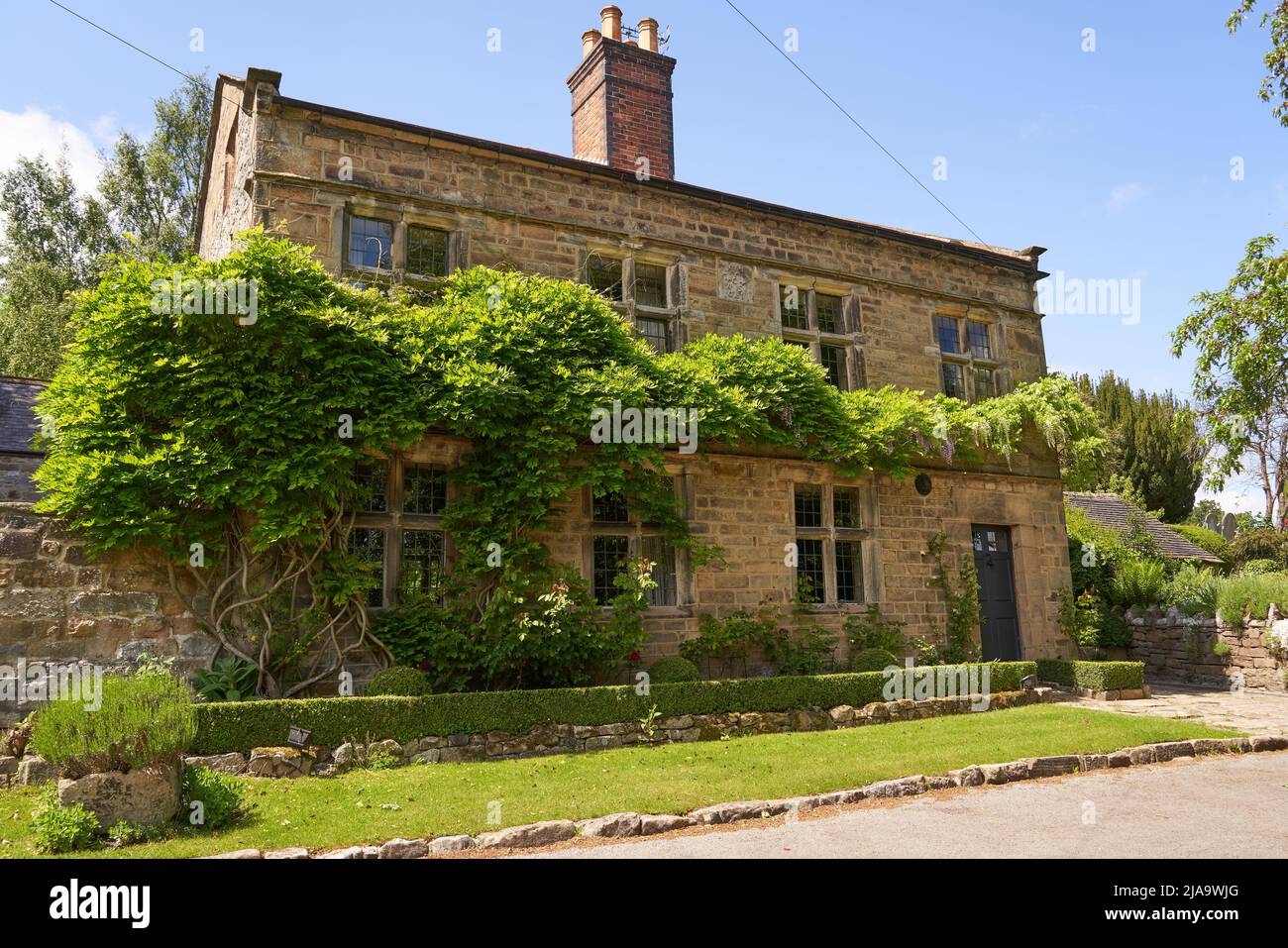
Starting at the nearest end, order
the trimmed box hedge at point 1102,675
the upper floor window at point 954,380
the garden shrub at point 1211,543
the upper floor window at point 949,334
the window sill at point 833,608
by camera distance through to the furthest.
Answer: the window sill at point 833,608 < the trimmed box hedge at point 1102,675 < the upper floor window at point 954,380 < the upper floor window at point 949,334 < the garden shrub at point 1211,543

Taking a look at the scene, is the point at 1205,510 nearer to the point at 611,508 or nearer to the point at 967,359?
the point at 967,359

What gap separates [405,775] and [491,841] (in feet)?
7.38

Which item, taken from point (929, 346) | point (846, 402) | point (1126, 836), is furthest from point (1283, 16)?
point (1126, 836)

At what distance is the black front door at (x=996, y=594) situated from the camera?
1480 centimetres

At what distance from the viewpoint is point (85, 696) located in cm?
611

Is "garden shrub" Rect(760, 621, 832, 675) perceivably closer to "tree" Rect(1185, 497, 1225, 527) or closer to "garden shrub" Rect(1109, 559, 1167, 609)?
"garden shrub" Rect(1109, 559, 1167, 609)

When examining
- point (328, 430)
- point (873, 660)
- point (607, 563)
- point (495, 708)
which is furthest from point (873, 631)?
point (328, 430)

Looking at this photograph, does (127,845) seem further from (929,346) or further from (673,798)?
(929,346)

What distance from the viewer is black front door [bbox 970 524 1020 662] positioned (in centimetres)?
1480

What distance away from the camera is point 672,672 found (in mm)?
10672

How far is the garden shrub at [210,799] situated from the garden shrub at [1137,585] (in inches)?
643

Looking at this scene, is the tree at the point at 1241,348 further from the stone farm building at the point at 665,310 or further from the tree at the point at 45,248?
the tree at the point at 45,248

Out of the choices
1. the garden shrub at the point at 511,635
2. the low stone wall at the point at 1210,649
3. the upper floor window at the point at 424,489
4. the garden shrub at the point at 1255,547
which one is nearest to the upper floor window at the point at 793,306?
the garden shrub at the point at 511,635

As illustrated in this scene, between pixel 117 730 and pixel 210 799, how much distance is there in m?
0.84
